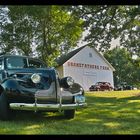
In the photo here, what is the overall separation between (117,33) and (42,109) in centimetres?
1216

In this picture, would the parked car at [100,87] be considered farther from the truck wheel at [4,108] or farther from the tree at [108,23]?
the truck wheel at [4,108]

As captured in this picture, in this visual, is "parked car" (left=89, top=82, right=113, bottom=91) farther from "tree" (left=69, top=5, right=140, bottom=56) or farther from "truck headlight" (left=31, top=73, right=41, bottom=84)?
"truck headlight" (left=31, top=73, right=41, bottom=84)

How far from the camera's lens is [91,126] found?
7.68 metres

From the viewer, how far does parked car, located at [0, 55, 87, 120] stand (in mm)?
7727

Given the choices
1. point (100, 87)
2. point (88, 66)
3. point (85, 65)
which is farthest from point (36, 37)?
point (88, 66)

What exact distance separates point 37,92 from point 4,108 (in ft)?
2.67

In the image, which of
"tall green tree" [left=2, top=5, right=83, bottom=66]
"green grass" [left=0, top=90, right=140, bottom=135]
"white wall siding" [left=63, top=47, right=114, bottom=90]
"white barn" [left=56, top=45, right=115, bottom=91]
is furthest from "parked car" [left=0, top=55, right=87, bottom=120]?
"white wall siding" [left=63, top=47, right=114, bottom=90]

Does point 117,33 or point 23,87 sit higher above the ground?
point 117,33

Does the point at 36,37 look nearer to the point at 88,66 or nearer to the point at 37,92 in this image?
the point at 88,66

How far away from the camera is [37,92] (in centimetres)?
777

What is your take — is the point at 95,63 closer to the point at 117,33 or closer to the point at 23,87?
the point at 117,33

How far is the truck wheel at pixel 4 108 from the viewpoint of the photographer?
7785mm
